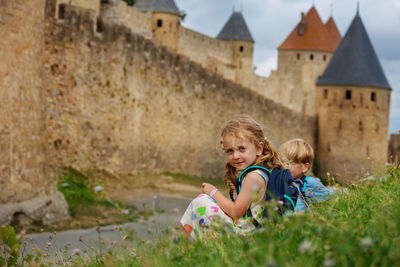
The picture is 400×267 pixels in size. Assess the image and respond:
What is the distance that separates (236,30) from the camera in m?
39.7

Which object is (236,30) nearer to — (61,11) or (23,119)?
(61,11)

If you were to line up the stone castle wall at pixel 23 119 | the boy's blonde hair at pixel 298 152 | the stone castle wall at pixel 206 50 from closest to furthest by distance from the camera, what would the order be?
the boy's blonde hair at pixel 298 152
the stone castle wall at pixel 23 119
the stone castle wall at pixel 206 50

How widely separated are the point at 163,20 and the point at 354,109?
10.4 m

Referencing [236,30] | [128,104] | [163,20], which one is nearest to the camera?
[128,104]

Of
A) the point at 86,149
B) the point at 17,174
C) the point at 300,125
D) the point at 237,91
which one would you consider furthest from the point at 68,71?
the point at 300,125

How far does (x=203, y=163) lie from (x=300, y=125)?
9101 mm

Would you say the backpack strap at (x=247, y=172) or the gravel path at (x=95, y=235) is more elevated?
the backpack strap at (x=247, y=172)

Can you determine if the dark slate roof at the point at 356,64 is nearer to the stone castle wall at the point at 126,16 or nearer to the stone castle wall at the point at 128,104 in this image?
the stone castle wall at the point at 126,16

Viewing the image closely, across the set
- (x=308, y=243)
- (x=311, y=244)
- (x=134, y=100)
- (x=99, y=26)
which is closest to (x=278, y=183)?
(x=311, y=244)

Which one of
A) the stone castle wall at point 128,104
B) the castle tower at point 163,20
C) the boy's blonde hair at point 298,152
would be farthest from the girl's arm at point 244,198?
the castle tower at point 163,20

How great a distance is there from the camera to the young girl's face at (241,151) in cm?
452

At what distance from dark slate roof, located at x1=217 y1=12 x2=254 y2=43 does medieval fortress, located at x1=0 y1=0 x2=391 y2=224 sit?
2.14 feet

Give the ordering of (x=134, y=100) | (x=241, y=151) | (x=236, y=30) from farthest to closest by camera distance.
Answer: (x=236, y=30), (x=134, y=100), (x=241, y=151)

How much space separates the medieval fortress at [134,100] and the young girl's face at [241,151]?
0.93 metres
